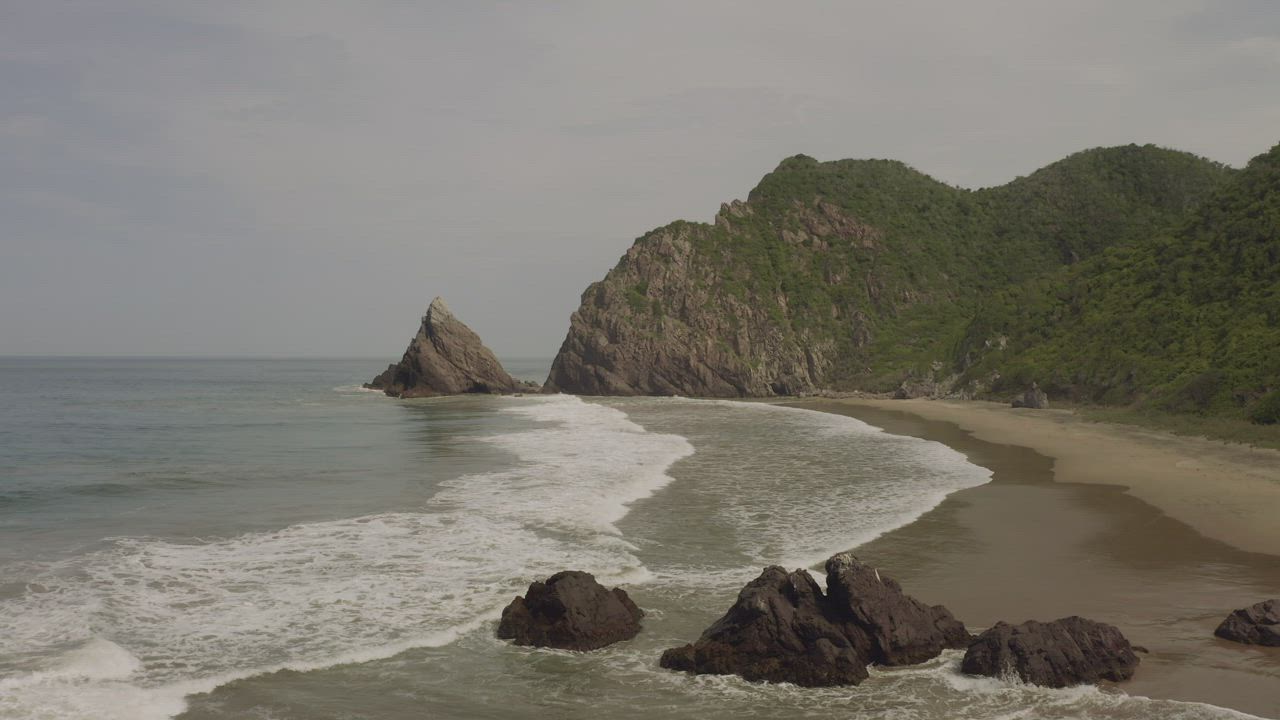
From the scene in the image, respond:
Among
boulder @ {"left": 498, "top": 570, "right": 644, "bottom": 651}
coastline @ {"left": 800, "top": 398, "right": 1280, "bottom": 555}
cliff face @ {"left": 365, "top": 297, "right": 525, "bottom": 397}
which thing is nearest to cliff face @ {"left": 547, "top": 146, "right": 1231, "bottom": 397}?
cliff face @ {"left": 365, "top": 297, "right": 525, "bottom": 397}

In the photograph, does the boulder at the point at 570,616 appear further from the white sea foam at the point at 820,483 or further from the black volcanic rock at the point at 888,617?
the white sea foam at the point at 820,483

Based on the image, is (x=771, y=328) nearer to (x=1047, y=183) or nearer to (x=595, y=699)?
(x=1047, y=183)

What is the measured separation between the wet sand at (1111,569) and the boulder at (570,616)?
503 cm

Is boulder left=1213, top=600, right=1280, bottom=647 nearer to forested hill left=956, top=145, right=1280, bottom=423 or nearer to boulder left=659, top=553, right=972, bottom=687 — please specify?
boulder left=659, top=553, right=972, bottom=687

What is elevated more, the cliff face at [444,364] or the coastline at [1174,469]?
the cliff face at [444,364]

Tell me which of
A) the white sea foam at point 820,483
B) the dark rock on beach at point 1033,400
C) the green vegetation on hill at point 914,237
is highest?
the green vegetation on hill at point 914,237

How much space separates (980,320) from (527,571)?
78.5 meters

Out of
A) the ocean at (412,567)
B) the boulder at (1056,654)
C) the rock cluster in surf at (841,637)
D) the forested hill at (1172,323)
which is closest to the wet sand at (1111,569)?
the boulder at (1056,654)

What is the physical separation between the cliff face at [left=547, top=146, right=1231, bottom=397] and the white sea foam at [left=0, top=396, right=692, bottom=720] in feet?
228

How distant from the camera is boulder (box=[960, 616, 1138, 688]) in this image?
9.69 meters

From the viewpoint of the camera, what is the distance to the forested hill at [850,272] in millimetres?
103250

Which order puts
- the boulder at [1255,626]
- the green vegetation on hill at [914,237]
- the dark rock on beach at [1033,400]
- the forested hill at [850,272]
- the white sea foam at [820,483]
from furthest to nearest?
the green vegetation on hill at [914,237] < the forested hill at [850,272] < the dark rock on beach at [1033,400] < the white sea foam at [820,483] < the boulder at [1255,626]

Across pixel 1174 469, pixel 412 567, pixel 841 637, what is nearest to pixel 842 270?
pixel 1174 469

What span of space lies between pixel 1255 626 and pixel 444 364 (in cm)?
9070
